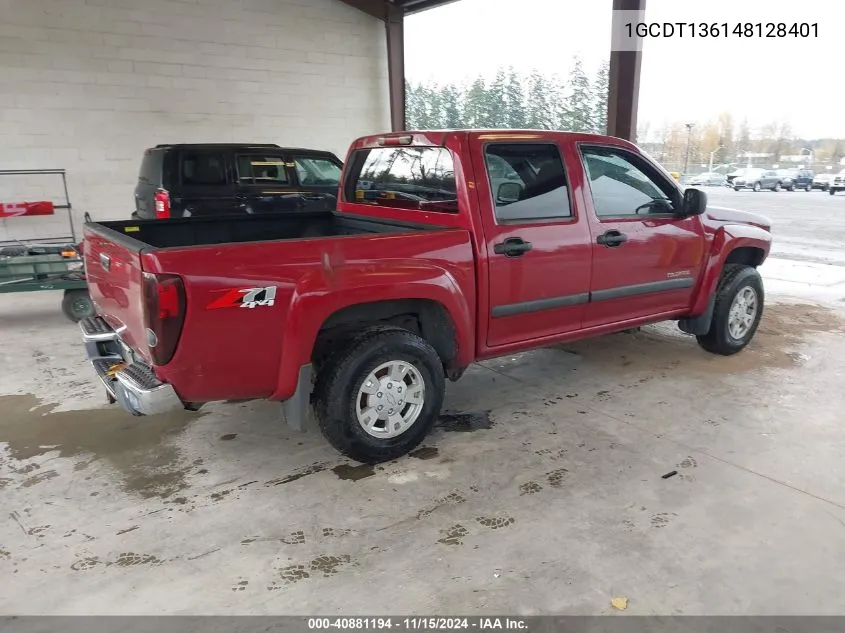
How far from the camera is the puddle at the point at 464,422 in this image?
375 centimetres

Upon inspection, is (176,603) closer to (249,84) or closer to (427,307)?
(427,307)

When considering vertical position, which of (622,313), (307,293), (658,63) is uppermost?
(658,63)

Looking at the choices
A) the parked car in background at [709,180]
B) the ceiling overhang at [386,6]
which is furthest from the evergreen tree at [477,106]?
the parked car in background at [709,180]

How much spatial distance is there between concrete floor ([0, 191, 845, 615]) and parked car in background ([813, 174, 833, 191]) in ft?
34.4

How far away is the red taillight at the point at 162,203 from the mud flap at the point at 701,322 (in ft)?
18.4

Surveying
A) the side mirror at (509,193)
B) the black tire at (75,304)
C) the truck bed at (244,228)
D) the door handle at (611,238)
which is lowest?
the black tire at (75,304)

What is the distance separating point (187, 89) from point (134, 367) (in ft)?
27.9

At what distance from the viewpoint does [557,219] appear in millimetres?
3725

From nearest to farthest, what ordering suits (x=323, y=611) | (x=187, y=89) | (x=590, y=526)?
(x=323, y=611)
(x=590, y=526)
(x=187, y=89)

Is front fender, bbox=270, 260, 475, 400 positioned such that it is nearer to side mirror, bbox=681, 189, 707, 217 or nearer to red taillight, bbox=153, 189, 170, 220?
side mirror, bbox=681, 189, 707, 217

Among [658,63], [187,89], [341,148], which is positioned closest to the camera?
[658,63]

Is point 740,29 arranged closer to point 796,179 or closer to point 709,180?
point 709,180

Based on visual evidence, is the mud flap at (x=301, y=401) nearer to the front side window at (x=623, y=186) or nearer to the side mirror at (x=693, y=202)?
the front side window at (x=623, y=186)

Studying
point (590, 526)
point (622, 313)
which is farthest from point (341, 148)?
point (590, 526)
